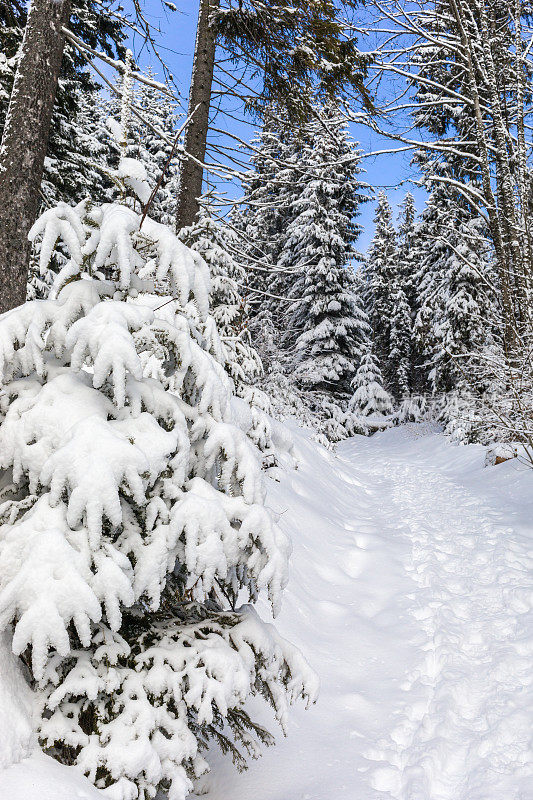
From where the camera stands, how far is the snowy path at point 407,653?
2.79m

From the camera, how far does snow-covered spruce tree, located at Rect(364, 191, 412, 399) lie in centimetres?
3366

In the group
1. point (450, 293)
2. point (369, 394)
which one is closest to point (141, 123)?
point (450, 293)

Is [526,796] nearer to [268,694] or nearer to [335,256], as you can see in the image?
[268,694]

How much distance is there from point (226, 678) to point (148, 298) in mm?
1726

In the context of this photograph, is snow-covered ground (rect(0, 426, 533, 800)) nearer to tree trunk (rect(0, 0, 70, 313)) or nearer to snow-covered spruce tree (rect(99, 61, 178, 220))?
snow-covered spruce tree (rect(99, 61, 178, 220))

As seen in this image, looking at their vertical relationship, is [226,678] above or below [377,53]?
below

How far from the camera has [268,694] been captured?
7.68 ft

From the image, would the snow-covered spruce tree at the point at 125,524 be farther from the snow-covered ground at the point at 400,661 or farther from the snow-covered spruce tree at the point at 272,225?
the snow-covered spruce tree at the point at 272,225

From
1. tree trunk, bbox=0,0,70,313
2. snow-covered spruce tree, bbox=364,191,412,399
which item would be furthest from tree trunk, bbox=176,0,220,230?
snow-covered spruce tree, bbox=364,191,412,399

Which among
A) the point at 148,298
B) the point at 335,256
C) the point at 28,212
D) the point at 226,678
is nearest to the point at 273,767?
the point at 226,678

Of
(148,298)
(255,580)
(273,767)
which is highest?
(148,298)

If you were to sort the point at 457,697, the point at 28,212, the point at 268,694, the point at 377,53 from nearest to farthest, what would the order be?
1. the point at 268,694
2. the point at 457,697
3. the point at 28,212
4. the point at 377,53

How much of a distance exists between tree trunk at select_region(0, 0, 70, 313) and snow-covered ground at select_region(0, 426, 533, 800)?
121 inches

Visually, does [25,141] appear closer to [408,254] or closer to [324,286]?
[324,286]
